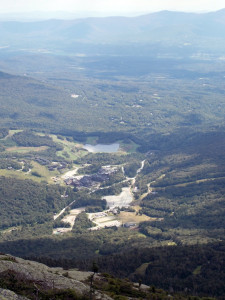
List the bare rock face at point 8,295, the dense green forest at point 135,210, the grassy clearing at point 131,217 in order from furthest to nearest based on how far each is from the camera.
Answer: the grassy clearing at point 131,217
the dense green forest at point 135,210
the bare rock face at point 8,295

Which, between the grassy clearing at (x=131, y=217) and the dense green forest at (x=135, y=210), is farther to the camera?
the grassy clearing at (x=131, y=217)

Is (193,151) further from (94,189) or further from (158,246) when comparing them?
(158,246)

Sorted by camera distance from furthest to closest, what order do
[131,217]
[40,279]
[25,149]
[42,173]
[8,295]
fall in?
[25,149]
[42,173]
[131,217]
[40,279]
[8,295]

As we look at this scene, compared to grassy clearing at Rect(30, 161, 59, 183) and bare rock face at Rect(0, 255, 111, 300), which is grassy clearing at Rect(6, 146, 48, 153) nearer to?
grassy clearing at Rect(30, 161, 59, 183)

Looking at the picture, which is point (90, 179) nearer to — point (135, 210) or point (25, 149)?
point (135, 210)

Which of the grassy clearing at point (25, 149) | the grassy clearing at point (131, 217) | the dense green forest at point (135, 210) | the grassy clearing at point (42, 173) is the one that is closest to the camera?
the dense green forest at point (135, 210)

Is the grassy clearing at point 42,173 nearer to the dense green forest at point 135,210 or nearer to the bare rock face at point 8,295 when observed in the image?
Result: the dense green forest at point 135,210

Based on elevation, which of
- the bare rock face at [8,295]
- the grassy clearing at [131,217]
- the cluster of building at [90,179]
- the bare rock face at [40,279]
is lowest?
the grassy clearing at [131,217]

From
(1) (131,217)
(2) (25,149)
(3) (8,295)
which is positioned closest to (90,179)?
(1) (131,217)

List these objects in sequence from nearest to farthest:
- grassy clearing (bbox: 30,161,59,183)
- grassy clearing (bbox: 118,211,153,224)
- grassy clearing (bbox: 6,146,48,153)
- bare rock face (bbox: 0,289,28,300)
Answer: bare rock face (bbox: 0,289,28,300)
grassy clearing (bbox: 118,211,153,224)
grassy clearing (bbox: 30,161,59,183)
grassy clearing (bbox: 6,146,48,153)

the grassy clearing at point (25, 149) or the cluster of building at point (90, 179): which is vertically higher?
the grassy clearing at point (25, 149)

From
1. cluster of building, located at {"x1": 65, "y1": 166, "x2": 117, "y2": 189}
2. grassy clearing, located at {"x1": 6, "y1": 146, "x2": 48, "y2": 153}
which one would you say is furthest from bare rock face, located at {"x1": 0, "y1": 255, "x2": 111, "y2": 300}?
grassy clearing, located at {"x1": 6, "y1": 146, "x2": 48, "y2": 153}

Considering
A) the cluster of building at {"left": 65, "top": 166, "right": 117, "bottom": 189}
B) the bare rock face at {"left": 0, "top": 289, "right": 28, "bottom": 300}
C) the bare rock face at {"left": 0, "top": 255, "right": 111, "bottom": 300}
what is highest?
the bare rock face at {"left": 0, "top": 289, "right": 28, "bottom": 300}

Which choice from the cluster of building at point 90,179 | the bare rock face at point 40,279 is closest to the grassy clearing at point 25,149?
the cluster of building at point 90,179
